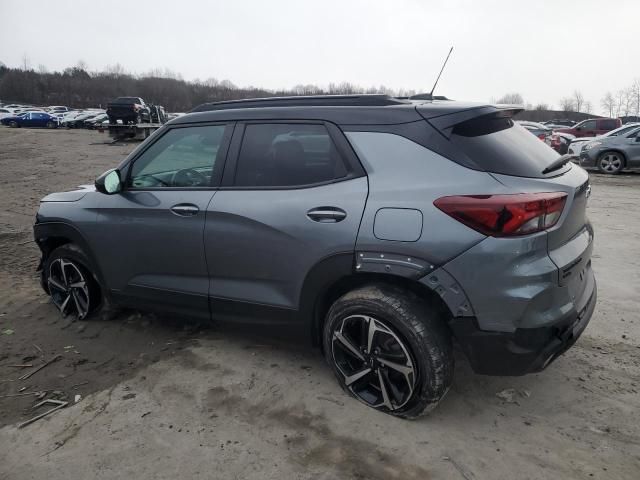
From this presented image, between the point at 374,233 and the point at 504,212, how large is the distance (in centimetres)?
66

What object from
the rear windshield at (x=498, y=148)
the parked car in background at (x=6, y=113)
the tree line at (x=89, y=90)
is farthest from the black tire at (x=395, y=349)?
the tree line at (x=89, y=90)

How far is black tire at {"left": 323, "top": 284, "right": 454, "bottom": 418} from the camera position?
105 inches

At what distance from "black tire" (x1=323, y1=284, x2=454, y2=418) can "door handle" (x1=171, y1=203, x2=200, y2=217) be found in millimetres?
1170

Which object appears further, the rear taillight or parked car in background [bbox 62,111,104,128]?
parked car in background [bbox 62,111,104,128]

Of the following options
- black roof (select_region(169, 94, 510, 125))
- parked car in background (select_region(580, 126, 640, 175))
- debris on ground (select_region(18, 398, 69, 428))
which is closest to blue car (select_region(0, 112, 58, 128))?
parked car in background (select_region(580, 126, 640, 175))

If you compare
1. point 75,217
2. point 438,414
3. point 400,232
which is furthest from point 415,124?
point 75,217

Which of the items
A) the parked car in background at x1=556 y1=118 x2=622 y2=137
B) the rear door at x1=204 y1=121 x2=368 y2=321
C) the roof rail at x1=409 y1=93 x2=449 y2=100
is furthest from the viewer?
the parked car in background at x1=556 y1=118 x2=622 y2=137

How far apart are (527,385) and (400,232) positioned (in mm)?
1455

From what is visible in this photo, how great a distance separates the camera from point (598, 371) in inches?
132

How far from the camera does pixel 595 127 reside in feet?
78.5

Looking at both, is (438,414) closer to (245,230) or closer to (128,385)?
(245,230)

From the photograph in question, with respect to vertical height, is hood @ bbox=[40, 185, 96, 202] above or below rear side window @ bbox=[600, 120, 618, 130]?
below

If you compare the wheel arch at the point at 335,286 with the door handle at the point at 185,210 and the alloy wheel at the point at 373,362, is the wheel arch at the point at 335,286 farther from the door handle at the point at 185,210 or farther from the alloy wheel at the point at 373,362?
the door handle at the point at 185,210

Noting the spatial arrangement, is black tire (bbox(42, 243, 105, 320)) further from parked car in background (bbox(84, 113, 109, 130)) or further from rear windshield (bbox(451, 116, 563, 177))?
parked car in background (bbox(84, 113, 109, 130))
